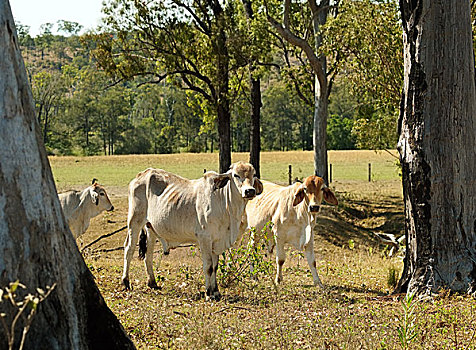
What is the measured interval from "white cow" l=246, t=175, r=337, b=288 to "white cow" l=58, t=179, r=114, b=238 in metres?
4.91

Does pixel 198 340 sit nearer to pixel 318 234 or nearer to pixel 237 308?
pixel 237 308

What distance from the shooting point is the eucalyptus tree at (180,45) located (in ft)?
69.4

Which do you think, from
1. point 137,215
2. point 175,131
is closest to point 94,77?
point 175,131

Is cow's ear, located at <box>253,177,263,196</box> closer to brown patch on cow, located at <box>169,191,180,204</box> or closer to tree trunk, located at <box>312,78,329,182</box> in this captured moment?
brown patch on cow, located at <box>169,191,180,204</box>

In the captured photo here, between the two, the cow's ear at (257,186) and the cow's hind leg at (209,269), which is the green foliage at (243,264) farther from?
the cow's ear at (257,186)

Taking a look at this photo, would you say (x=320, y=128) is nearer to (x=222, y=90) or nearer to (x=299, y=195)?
(x=222, y=90)

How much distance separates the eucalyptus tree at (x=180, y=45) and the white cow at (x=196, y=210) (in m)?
11.3

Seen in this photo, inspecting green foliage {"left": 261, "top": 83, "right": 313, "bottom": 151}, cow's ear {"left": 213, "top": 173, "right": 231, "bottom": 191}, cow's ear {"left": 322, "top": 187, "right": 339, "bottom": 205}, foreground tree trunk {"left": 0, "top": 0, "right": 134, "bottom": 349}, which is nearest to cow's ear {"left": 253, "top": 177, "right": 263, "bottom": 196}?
cow's ear {"left": 213, "top": 173, "right": 231, "bottom": 191}

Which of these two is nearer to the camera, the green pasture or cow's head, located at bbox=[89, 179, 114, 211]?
cow's head, located at bbox=[89, 179, 114, 211]

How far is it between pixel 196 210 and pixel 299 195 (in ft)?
6.04

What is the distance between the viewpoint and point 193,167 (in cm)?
5409

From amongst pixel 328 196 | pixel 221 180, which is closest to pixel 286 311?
pixel 221 180

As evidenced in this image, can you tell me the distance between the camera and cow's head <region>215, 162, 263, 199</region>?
8.98 metres

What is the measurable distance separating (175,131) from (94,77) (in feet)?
78.6
